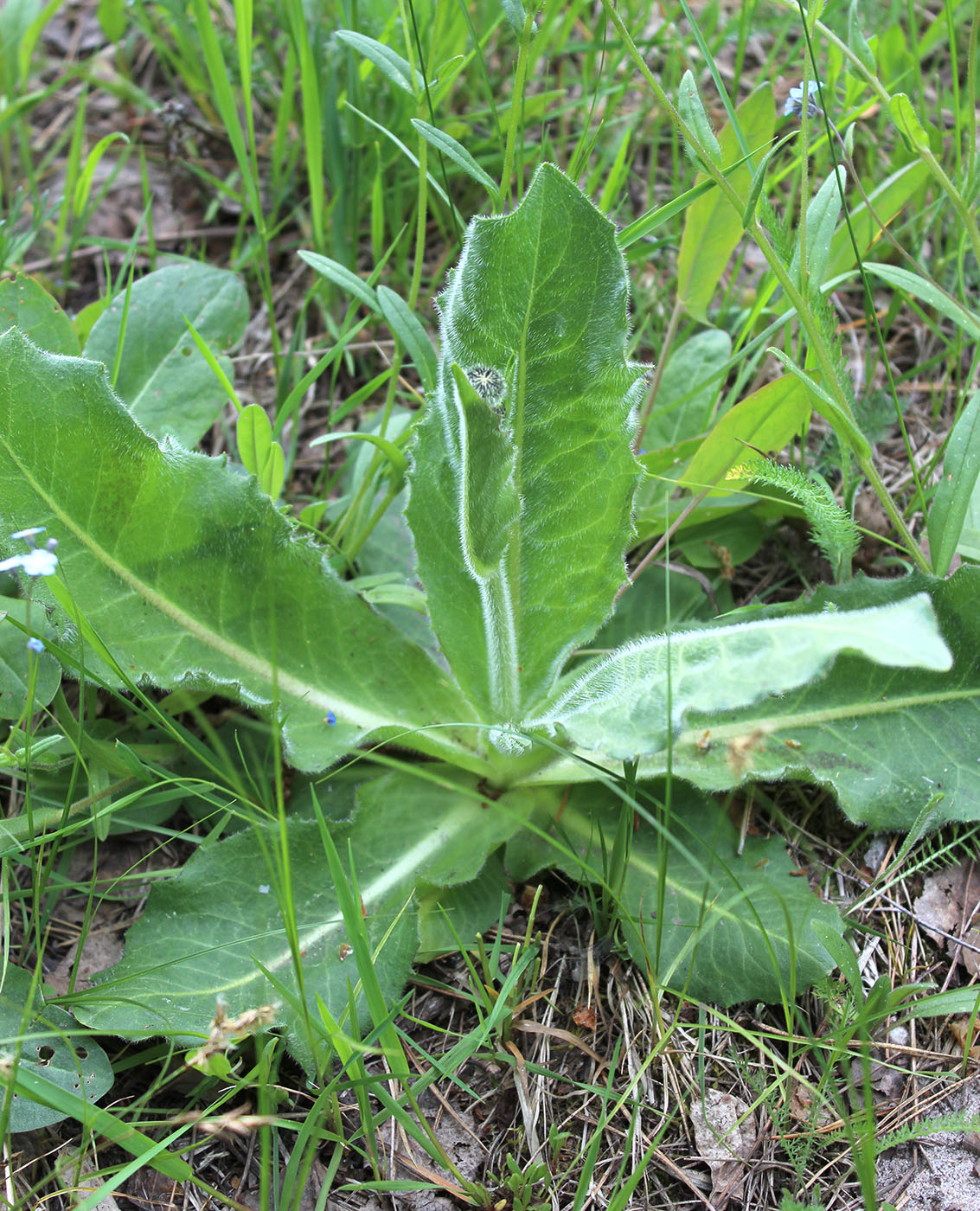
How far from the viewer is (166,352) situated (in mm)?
2447

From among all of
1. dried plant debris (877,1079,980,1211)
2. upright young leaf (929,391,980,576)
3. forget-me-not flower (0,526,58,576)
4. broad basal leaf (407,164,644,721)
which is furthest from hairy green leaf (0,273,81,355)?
dried plant debris (877,1079,980,1211)

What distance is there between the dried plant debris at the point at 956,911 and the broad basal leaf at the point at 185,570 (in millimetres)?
1012

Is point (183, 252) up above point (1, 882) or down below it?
above

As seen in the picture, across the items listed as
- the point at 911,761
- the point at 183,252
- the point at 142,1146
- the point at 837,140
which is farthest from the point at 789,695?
the point at 183,252

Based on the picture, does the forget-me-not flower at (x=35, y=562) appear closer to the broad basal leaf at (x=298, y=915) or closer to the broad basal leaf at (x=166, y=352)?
the broad basal leaf at (x=298, y=915)

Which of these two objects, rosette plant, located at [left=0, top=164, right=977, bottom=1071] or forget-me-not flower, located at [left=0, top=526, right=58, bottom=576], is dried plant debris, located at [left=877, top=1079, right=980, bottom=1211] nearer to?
rosette plant, located at [left=0, top=164, right=977, bottom=1071]

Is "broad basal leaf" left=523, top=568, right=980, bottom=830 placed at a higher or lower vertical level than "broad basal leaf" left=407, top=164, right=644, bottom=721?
lower

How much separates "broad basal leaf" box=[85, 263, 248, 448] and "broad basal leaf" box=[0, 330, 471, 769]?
473mm

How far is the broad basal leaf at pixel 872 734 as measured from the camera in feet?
6.31

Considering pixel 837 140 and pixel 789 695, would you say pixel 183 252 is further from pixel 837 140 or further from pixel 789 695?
pixel 789 695

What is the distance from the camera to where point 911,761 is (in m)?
1.96

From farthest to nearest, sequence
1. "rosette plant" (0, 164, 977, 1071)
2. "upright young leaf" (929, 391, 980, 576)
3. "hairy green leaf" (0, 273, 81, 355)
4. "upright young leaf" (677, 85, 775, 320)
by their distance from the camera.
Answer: "hairy green leaf" (0, 273, 81, 355) → "upright young leaf" (677, 85, 775, 320) → "upright young leaf" (929, 391, 980, 576) → "rosette plant" (0, 164, 977, 1071)

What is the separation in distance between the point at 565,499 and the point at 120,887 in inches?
48.5

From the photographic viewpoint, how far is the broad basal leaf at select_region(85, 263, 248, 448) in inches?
94.6
